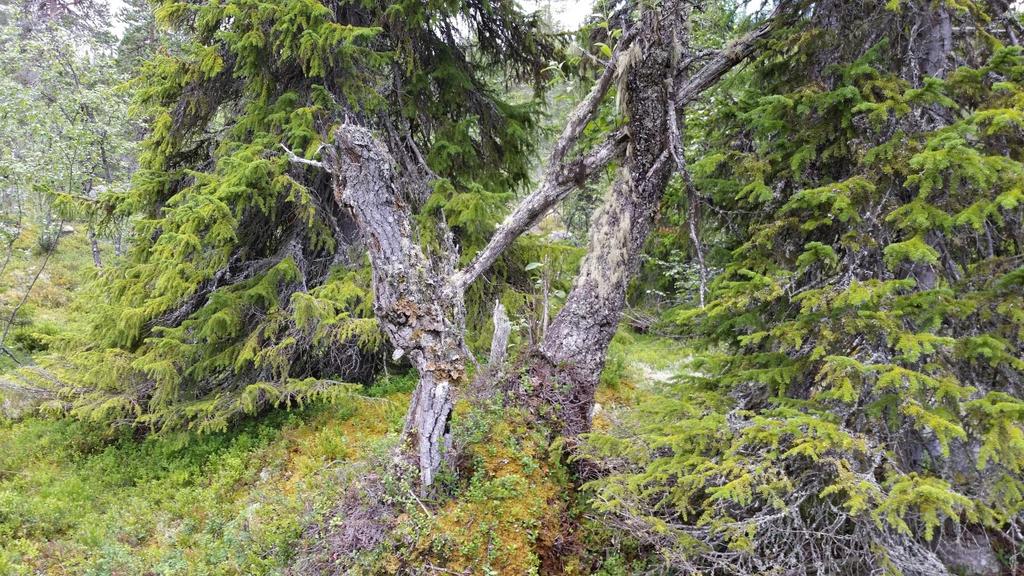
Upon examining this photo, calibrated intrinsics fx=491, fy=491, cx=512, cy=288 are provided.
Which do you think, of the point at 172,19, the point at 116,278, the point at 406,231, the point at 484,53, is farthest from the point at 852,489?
the point at 172,19

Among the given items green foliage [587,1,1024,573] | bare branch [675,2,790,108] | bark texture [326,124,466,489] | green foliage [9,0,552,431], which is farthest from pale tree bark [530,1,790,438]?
green foliage [9,0,552,431]

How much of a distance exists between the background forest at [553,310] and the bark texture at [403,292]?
26mm

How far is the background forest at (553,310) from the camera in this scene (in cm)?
291

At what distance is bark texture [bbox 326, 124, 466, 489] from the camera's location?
4.01 meters

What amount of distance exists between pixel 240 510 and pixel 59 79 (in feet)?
47.8

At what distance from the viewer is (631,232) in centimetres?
494

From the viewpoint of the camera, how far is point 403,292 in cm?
402

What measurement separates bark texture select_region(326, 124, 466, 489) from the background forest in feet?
0.09

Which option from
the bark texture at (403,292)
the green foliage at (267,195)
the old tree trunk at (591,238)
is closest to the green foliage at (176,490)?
the green foliage at (267,195)

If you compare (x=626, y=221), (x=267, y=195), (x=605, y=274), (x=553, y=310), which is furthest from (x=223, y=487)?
(x=626, y=221)

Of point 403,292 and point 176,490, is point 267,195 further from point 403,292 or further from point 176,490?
point 176,490

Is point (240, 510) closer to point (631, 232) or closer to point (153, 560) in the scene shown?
point (153, 560)

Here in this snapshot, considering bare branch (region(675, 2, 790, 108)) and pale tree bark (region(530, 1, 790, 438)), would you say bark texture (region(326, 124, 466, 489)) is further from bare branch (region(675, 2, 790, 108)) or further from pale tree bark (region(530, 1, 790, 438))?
bare branch (region(675, 2, 790, 108))

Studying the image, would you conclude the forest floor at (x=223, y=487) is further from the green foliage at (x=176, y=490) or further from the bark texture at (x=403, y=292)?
the bark texture at (x=403, y=292)
